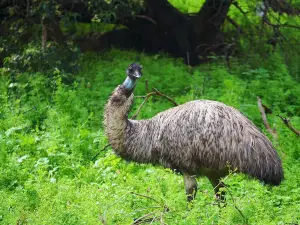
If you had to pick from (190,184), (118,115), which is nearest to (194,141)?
(190,184)

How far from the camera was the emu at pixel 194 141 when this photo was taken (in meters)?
5.86

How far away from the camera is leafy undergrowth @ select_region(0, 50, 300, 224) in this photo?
541cm

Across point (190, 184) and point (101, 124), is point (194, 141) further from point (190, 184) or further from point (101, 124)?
point (101, 124)

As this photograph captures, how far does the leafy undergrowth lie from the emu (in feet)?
0.50

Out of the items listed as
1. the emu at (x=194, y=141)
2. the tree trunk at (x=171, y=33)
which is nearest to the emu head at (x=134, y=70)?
the emu at (x=194, y=141)

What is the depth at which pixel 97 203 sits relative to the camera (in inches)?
220

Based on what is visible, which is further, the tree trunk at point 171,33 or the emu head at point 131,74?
the tree trunk at point 171,33

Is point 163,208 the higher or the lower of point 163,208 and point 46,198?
the higher

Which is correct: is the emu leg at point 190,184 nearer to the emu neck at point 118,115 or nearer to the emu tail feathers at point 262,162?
the emu tail feathers at point 262,162

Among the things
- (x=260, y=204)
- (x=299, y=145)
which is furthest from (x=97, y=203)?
(x=299, y=145)

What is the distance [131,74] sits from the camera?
20.6 feet

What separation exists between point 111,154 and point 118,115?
963 millimetres

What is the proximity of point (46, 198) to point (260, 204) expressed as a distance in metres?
1.55

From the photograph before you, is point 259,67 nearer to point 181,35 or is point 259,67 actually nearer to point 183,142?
point 181,35
